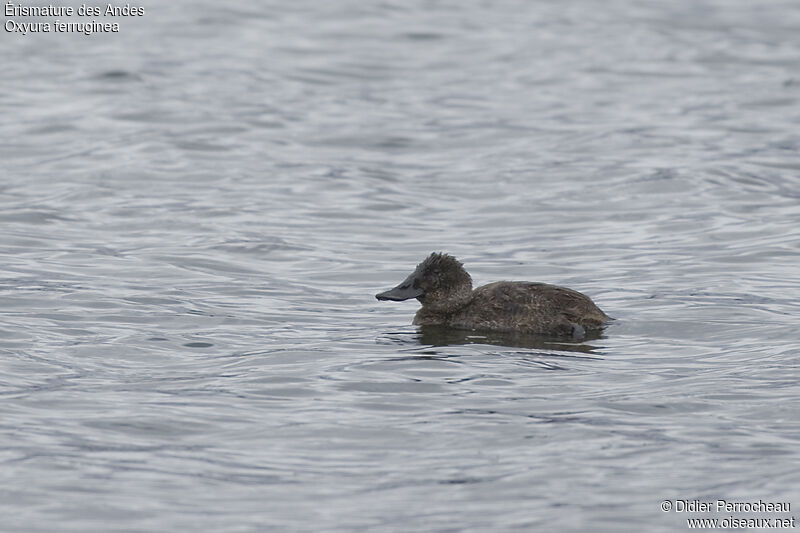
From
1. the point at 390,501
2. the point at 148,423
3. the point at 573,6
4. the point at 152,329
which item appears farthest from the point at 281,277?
the point at 573,6

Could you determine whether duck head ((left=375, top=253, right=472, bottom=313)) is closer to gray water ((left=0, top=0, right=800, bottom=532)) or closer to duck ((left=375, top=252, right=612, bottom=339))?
duck ((left=375, top=252, right=612, bottom=339))

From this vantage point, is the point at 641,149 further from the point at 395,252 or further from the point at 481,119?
the point at 395,252

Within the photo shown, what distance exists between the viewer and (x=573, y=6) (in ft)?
116

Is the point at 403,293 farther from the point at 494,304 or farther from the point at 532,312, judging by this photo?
the point at 532,312

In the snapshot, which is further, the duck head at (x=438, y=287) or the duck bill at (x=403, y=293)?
the duck head at (x=438, y=287)

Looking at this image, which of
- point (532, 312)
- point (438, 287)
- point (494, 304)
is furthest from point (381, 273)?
point (532, 312)

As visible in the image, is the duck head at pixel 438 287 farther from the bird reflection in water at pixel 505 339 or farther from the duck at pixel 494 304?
the bird reflection in water at pixel 505 339

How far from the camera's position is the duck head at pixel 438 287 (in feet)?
38.5

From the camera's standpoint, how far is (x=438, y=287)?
38.8 ft

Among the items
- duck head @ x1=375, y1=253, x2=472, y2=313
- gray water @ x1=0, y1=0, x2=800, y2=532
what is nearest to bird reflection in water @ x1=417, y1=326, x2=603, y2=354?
gray water @ x1=0, y1=0, x2=800, y2=532

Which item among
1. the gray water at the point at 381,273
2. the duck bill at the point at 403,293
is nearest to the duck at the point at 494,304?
the duck bill at the point at 403,293

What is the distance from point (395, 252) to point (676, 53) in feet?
54.2

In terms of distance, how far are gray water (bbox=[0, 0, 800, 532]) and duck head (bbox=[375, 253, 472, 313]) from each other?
0.31 meters

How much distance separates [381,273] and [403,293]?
2.14 m
